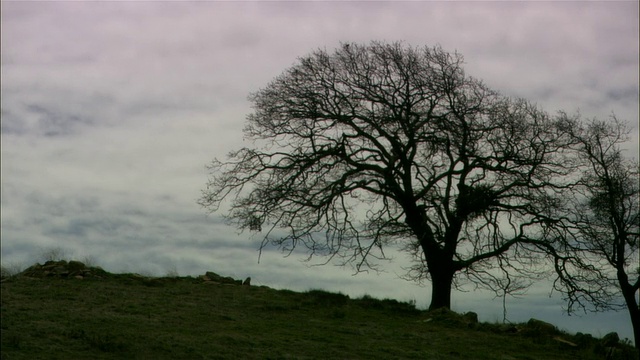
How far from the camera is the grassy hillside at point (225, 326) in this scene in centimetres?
1683

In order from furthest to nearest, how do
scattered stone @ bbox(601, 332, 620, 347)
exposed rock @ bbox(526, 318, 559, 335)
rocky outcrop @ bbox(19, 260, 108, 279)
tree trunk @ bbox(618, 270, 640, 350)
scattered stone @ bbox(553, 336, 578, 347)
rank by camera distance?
tree trunk @ bbox(618, 270, 640, 350) → rocky outcrop @ bbox(19, 260, 108, 279) → exposed rock @ bbox(526, 318, 559, 335) → scattered stone @ bbox(601, 332, 620, 347) → scattered stone @ bbox(553, 336, 578, 347)

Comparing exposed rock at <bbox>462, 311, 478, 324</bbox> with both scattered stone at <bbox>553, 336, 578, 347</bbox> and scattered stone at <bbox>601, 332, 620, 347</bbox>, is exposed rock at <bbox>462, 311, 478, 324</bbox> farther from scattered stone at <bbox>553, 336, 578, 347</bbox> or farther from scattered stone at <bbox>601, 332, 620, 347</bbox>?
scattered stone at <bbox>601, 332, 620, 347</bbox>

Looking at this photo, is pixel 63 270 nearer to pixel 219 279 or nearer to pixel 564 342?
pixel 219 279

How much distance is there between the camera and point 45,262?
83.6 feet

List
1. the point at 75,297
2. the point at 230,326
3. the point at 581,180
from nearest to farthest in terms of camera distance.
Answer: the point at 230,326
the point at 75,297
the point at 581,180

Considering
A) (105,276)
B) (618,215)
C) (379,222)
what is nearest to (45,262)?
(105,276)

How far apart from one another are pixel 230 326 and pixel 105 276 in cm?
686

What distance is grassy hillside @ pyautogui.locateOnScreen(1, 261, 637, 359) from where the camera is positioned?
16828 millimetres

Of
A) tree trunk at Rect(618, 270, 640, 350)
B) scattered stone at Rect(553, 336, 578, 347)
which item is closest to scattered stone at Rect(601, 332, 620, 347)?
scattered stone at Rect(553, 336, 578, 347)

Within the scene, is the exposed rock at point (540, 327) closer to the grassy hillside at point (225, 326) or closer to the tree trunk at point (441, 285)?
the grassy hillside at point (225, 326)

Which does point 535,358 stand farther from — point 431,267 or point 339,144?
point 339,144

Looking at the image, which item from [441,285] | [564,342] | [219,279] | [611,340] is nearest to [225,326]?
[219,279]

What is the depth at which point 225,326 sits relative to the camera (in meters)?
19.7

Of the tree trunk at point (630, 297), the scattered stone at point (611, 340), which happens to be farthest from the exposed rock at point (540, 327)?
the tree trunk at point (630, 297)
